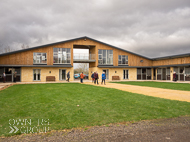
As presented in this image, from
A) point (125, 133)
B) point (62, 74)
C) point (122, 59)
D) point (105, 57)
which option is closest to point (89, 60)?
point (105, 57)

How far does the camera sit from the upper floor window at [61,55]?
91.1 ft

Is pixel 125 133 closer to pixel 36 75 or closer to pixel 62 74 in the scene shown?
pixel 62 74

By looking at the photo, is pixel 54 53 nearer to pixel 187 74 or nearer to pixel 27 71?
pixel 27 71

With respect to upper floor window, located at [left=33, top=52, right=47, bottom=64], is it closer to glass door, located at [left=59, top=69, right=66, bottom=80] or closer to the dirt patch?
glass door, located at [left=59, top=69, right=66, bottom=80]

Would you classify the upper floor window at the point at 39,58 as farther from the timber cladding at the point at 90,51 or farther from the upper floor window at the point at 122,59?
the upper floor window at the point at 122,59

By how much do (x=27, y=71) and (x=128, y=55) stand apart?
19.9 meters

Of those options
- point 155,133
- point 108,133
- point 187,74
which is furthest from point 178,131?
point 187,74

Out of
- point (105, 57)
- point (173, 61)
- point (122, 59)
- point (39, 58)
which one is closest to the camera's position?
point (39, 58)

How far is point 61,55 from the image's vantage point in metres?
28.0

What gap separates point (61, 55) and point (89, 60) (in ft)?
17.8

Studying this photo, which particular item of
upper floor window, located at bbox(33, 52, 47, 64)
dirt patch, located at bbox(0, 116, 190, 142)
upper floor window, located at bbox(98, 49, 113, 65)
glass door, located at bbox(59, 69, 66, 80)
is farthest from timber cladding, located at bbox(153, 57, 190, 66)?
dirt patch, located at bbox(0, 116, 190, 142)

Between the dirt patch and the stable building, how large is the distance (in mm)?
23357

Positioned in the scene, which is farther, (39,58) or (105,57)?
(105,57)

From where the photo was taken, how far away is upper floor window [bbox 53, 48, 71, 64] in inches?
1094
